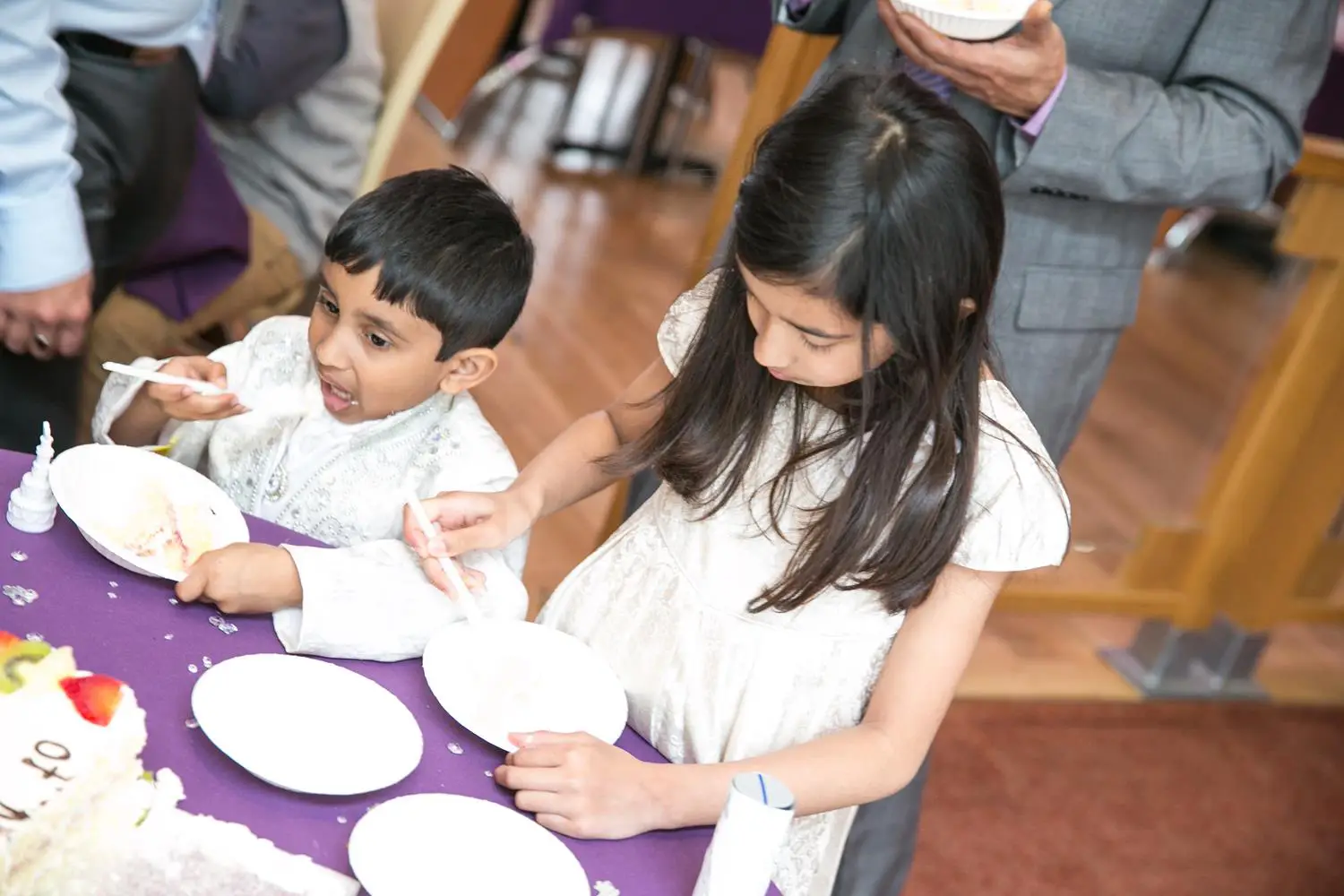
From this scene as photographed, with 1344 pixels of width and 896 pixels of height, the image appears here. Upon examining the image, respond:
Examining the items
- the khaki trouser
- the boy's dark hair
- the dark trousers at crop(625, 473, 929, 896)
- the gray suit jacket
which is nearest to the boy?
the boy's dark hair

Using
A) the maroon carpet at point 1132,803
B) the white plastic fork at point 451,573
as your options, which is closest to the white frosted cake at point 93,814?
the white plastic fork at point 451,573

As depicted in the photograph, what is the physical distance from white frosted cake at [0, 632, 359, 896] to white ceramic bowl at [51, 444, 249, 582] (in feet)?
0.89

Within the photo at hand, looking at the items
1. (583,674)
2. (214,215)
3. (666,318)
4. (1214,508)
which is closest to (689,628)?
(583,674)

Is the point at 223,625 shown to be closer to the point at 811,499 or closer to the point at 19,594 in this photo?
the point at 19,594

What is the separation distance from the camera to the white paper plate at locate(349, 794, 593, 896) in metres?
0.93

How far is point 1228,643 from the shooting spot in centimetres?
305

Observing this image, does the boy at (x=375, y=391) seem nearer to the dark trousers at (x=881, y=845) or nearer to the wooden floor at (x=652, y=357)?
the dark trousers at (x=881, y=845)

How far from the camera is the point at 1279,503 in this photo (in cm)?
294

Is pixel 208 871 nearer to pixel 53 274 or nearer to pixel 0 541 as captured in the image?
pixel 0 541

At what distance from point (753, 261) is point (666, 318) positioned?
0.32m

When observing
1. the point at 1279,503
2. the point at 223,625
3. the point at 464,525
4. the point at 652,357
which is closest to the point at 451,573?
the point at 464,525

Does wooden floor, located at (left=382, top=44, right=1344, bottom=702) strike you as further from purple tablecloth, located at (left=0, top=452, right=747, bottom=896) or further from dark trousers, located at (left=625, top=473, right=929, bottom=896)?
purple tablecloth, located at (left=0, top=452, right=747, bottom=896)

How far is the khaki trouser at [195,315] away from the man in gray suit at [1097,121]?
3.79 ft

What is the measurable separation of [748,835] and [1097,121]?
0.90 meters
